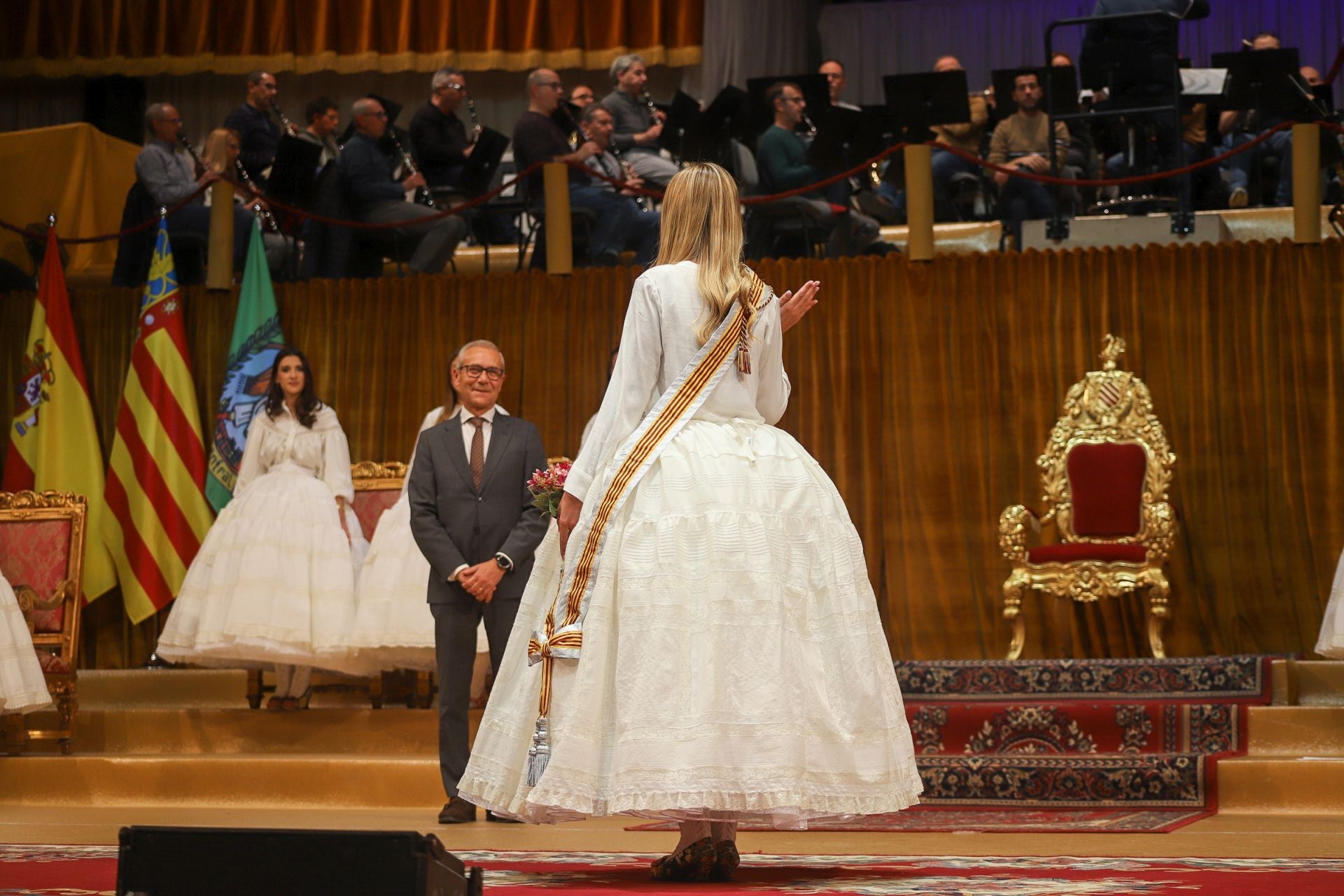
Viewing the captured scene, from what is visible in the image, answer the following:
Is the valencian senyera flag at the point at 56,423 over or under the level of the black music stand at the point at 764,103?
under

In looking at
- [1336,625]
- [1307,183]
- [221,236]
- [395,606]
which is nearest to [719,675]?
[1336,625]

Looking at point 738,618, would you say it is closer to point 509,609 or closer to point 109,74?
point 509,609

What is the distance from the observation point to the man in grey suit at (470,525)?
18.3 ft

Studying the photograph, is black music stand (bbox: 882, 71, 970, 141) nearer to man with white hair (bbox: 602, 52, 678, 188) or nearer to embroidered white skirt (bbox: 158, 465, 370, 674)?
man with white hair (bbox: 602, 52, 678, 188)

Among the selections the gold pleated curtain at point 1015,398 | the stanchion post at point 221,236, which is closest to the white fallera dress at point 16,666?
the gold pleated curtain at point 1015,398

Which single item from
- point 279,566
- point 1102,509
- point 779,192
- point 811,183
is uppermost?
point 811,183

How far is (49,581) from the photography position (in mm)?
7363

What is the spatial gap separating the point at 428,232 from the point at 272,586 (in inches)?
122

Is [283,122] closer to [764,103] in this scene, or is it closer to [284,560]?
[764,103]

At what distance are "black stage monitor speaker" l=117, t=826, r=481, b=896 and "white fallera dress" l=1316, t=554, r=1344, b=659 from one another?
448 cm

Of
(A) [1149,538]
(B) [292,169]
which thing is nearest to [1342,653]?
(A) [1149,538]

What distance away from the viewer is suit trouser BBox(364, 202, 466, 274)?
952cm

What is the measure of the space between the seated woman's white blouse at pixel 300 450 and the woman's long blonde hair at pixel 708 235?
4.12 m

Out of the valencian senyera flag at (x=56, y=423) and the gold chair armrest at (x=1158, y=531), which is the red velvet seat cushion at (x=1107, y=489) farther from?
the valencian senyera flag at (x=56, y=423)
